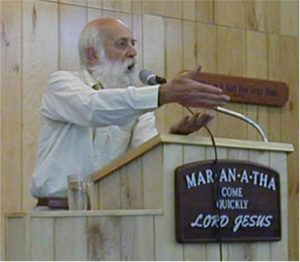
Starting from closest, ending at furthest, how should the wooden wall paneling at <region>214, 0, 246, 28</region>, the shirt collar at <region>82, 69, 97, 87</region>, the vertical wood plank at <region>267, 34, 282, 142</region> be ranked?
the shirt collar at <region>82, 69, 97, 87</region>, the wooden wall paneling at <region>214, 0, 246, 28</region>, the vertical wood plank at <region>267, 34, 282, 142</region>

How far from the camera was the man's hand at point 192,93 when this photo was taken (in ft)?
6.25

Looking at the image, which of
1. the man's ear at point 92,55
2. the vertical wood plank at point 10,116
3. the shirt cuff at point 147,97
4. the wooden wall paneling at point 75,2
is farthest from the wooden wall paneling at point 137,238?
the wooden wall paneling at point 75,2

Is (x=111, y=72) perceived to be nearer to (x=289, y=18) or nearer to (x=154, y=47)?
(x=154, y=47)

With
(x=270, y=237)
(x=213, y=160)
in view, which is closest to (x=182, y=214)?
(x=213, y=160)

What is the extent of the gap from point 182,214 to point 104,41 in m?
0.68

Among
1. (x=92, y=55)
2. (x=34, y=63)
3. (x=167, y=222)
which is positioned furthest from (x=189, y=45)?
(x=167, y=222)

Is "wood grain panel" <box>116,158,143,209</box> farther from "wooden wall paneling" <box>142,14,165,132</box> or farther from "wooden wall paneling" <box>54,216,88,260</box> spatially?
"wooden wall paneling" <box>142,14,165,132</box>

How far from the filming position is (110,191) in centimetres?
203

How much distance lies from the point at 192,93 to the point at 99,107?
0.26 metres

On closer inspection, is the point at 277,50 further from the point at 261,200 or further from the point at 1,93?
the point at 261,200

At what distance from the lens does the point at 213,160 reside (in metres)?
1.96

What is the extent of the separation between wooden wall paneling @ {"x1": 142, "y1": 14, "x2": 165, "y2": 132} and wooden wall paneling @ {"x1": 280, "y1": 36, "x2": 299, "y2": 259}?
0.74 m

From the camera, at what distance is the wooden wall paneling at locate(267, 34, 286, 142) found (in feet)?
13.1

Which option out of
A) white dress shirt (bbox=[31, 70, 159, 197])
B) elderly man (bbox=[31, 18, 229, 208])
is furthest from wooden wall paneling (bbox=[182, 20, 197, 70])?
white dress shirt (bbox=[31, 70, 159, 197])
